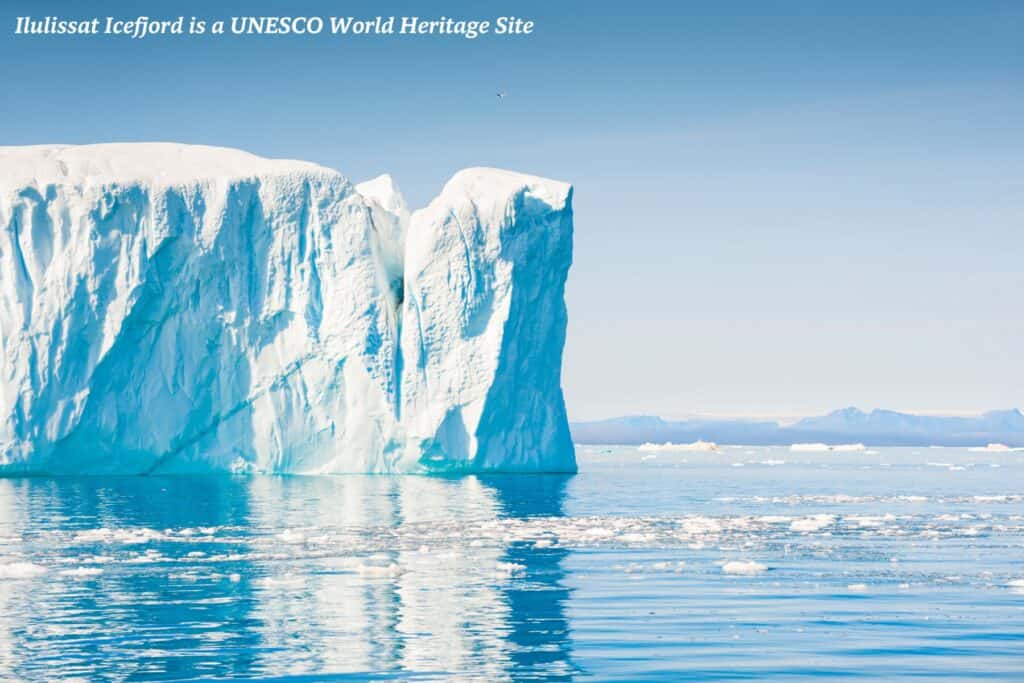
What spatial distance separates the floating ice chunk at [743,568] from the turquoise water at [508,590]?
52 mm

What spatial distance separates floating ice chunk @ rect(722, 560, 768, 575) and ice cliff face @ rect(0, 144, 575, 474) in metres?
25.2

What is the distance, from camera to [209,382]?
141 ft

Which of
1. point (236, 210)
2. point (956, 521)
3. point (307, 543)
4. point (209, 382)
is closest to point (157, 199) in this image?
point (236, 210)

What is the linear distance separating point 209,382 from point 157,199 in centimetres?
591

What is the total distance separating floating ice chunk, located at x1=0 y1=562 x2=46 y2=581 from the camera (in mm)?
18234

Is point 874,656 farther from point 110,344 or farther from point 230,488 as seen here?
point 110,344

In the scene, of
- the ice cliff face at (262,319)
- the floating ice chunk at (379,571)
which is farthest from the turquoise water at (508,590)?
the ice cliff face at (262,319)

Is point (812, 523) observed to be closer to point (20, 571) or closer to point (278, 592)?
point (278, 592)

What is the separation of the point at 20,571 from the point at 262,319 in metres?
25.3

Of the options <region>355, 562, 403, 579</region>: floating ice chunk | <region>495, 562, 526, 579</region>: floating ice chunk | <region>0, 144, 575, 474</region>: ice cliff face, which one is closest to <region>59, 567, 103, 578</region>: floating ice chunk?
<region>355, 562, 403, 579</region>: floating ice chunk

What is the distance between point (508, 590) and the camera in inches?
675

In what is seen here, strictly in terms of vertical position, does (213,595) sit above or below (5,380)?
below

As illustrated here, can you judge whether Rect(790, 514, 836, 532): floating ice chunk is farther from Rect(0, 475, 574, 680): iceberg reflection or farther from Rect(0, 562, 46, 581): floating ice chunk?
Rect(0, 562, 46, 581): floating ice chunk

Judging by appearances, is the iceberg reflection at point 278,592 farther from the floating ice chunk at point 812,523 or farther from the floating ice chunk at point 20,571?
the floating ice chunk at point 812,523
